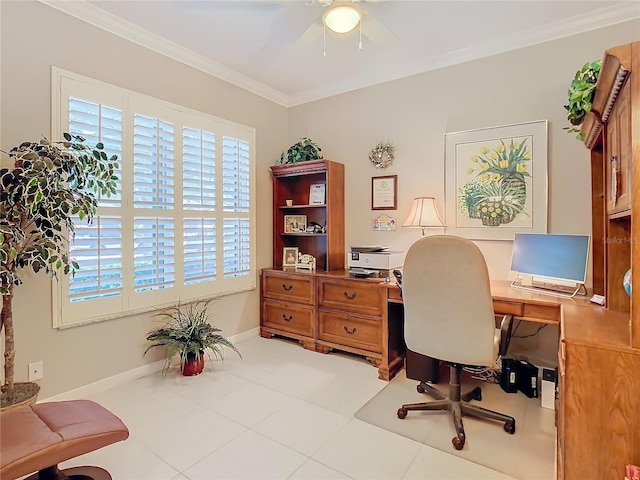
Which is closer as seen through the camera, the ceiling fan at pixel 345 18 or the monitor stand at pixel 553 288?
the ceiling fan at pixel 345 18

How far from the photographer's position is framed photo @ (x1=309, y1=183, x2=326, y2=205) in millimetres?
3787

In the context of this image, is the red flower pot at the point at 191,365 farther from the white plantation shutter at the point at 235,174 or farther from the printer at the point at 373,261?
the printer at the point at 373,261

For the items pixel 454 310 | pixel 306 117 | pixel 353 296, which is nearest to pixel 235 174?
pixel 306 117

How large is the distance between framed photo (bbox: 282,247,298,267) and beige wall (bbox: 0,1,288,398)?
152 cm

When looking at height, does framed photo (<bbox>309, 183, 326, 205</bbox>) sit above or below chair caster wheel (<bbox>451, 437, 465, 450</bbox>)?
above

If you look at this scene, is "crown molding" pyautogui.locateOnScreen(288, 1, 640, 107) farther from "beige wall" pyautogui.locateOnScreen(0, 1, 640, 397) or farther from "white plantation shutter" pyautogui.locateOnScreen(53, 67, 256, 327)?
"white plantation shutter" pyautogui.locateOnScreen(53, 67, 256, 327)

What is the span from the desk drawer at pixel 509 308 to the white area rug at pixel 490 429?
659 mm

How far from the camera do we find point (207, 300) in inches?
130

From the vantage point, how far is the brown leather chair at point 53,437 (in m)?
1.31

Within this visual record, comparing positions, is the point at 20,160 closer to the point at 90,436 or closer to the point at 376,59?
the point at 90,436

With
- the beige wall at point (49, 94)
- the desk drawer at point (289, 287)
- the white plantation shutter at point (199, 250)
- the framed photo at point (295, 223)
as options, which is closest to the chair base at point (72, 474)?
the beige wall at point (49, 94)

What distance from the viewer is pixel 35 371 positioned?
227 cm

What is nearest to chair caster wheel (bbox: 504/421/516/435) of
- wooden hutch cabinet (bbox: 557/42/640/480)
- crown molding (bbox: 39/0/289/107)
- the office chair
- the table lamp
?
the office chair

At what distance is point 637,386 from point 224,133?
338cm
